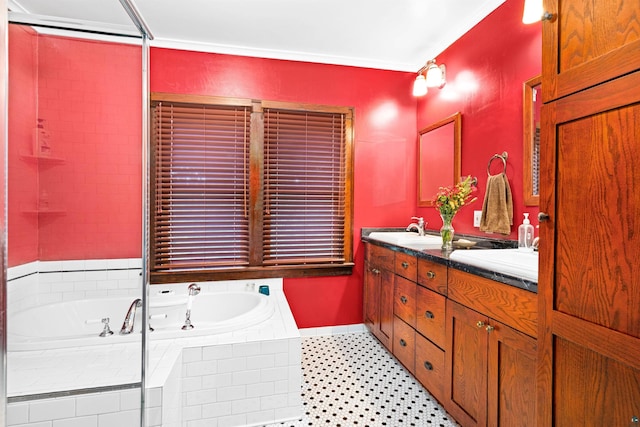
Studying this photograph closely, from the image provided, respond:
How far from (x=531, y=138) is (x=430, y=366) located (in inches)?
58.4

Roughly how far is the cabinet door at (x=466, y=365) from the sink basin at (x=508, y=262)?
244mm

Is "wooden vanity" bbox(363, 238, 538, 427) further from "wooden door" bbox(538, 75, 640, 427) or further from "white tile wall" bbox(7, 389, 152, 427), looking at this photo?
"white tile wall" bbox(7, 389, 152, 427)

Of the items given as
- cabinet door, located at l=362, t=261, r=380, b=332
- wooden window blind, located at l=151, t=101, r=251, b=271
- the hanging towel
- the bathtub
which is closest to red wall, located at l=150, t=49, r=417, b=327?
cabinet door, located at l=362, t=261, r=380, b=332

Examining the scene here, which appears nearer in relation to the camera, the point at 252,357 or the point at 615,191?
the point at 615,191

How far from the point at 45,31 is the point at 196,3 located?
101 centimetres

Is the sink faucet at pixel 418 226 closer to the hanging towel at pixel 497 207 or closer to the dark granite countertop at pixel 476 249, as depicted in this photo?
the dark granite countertop at pixel 476 249

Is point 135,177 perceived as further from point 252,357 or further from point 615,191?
point 615,191

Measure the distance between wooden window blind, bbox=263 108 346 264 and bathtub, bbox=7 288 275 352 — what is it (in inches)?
21.2

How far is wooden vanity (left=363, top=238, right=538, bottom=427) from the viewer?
119 centimetres

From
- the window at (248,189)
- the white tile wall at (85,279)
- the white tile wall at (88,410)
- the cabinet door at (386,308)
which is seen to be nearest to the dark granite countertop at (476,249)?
the cabinet door at (386,308)

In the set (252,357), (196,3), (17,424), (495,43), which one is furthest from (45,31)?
(495,43)

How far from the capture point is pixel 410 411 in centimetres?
177

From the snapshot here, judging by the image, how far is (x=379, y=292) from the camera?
2566mm

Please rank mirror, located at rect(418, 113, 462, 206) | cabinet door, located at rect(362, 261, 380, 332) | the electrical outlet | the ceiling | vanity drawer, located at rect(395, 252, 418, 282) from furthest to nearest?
cabinet door, located at rect(362, 261, 380, 332) < mirror, located at rect(418, 113, 462, 206) < the electrical outlet < the ceiling < vanity drawer, located at rect(395, 252, 418, 282)
